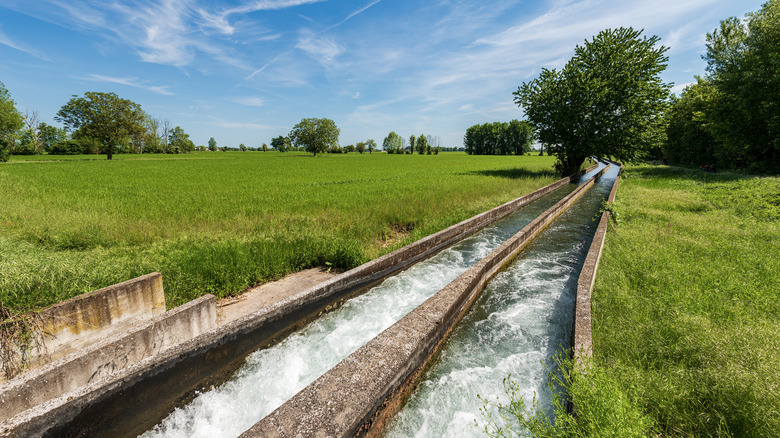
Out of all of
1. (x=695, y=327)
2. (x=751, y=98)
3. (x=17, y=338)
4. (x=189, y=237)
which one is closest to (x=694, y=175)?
(x=751, y=98)

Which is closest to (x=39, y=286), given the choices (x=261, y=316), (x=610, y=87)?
(x=261, y=316)

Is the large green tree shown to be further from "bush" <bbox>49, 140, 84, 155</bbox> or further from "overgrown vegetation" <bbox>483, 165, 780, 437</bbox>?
"bush" <bbox>49, 140, 84, 155</bbox>

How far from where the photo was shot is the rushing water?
2977mm

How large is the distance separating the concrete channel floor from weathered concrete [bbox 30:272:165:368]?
0.94m

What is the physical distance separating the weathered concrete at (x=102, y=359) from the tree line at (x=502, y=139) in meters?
110

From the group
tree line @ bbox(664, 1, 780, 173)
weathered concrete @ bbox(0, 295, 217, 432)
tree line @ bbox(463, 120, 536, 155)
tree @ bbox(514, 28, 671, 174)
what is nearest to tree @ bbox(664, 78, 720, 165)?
tree line @ bbox(664, 1, 780, 173)

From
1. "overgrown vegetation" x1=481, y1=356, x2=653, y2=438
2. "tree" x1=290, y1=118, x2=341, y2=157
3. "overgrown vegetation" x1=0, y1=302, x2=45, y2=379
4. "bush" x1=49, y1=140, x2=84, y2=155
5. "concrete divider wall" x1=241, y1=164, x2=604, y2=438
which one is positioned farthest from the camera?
"tree" x1=290, y1=118, x2=341, y2=157

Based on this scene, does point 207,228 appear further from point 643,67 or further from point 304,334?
point 643,67

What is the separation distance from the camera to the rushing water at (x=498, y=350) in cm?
298

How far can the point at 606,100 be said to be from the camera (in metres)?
22.5

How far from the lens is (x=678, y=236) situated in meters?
7.04

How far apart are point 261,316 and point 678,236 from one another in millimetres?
9693

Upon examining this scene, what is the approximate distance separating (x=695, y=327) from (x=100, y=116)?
72.3 meters

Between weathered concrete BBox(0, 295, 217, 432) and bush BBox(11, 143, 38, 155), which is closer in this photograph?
weathered concrete BBox(0, 295, 217, 432)
